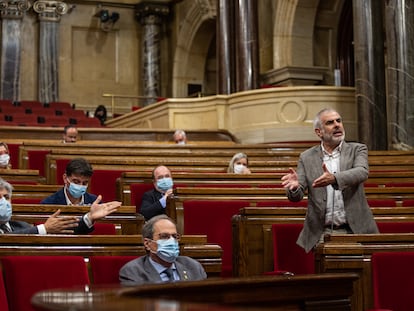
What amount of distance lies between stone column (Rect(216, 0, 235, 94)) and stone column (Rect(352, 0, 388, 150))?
272 centimetres

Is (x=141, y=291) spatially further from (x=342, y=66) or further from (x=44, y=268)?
(x=342, y=66)

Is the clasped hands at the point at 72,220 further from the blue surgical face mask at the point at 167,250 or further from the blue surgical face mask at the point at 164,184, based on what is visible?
the blue surgical face mask at the point at 164,184

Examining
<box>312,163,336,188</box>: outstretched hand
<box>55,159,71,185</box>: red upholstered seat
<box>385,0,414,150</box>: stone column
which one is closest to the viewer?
<box>312,163,336,188</box>: outstretched hand

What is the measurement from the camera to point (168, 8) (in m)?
17.5

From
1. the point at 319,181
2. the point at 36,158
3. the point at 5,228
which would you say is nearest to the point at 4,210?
the point at 5,228

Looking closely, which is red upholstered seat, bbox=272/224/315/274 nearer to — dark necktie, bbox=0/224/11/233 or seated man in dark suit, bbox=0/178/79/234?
seated man in dark suit, bbox=0/178/79/234

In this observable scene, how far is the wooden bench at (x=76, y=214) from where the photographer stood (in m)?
4.08

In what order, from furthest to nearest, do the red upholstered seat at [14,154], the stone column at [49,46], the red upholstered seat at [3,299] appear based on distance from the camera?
the stone column at [49,46]
the red upholstered seat at [14,154]
the red upholstered seat at [3,299]

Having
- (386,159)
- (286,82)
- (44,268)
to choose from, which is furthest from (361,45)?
(44,268)

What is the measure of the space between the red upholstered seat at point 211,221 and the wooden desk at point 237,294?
1.88 metres

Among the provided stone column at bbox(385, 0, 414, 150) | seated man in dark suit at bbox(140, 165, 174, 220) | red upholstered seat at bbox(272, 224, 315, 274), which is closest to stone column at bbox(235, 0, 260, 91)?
stone column at bbox(385, 0, 414, 150)

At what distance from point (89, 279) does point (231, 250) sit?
155 centimetres

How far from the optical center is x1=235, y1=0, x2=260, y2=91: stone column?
37.3 ft

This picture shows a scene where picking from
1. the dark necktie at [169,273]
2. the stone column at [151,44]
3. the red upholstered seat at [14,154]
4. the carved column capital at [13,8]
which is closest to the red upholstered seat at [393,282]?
the dark necktie at [169,273]
